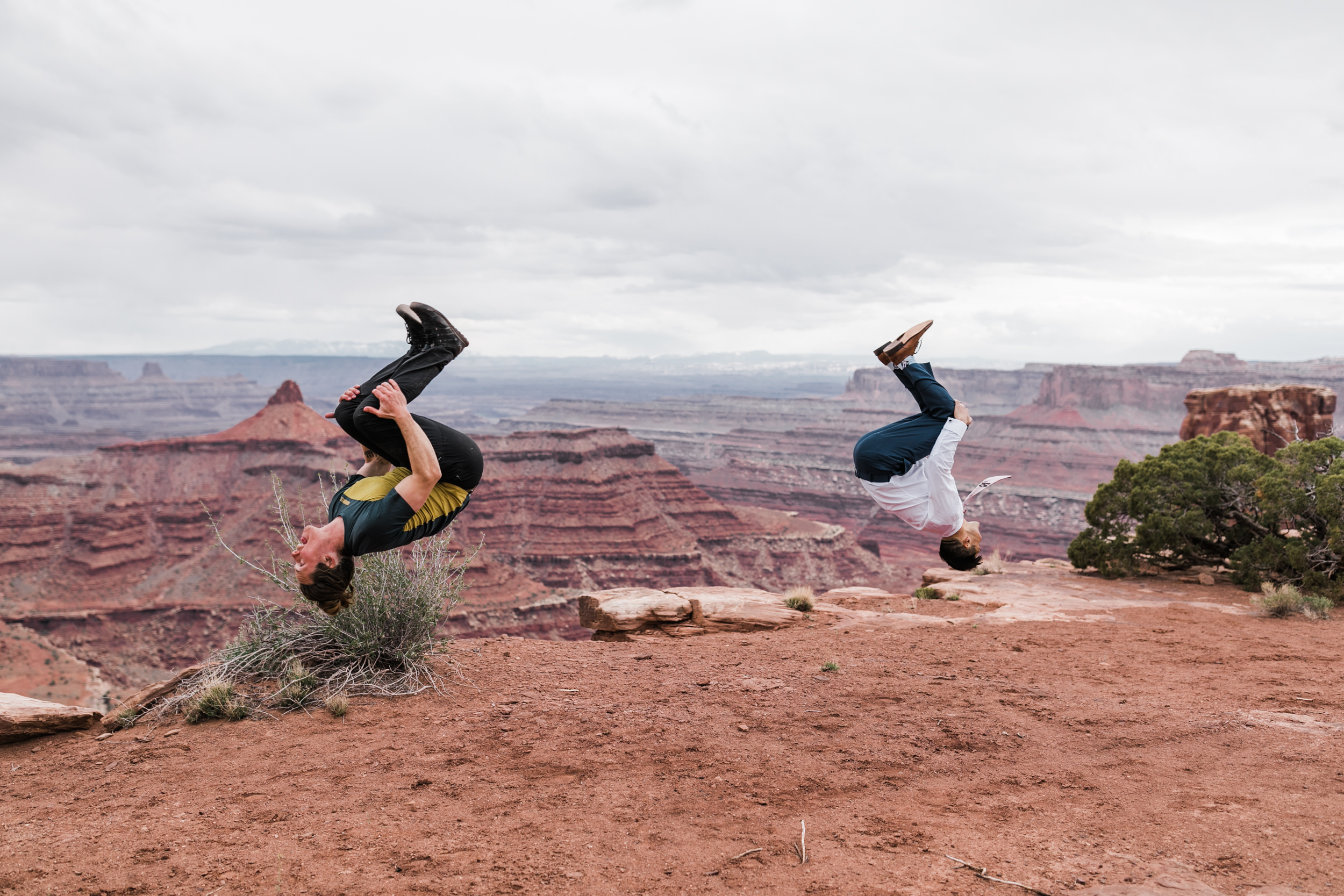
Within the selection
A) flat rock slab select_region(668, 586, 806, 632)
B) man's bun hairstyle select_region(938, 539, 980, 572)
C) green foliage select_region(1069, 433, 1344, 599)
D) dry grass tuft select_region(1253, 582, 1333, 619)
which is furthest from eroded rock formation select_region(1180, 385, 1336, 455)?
man's bun hairstyle select_region(938, 539, 980, 572)

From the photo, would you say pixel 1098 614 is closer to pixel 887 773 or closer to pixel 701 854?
pixel 887 773

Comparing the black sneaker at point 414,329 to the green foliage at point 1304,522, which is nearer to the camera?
the black sneaker at point 414,329

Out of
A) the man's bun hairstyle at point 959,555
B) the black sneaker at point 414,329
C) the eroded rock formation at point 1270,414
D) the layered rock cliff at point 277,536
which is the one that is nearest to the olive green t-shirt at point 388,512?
the black sneaker at point 414,329

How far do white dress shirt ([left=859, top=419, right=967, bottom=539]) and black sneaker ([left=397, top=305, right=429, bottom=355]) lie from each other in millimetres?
3517

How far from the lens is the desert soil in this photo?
14.1ft

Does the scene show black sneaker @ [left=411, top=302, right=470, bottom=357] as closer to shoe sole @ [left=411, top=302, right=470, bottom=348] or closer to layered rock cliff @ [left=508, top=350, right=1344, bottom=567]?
shoe sole @ [left=411, top=302, right=470, bottom=348]

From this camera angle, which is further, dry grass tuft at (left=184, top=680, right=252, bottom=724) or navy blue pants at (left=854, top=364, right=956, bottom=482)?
dry grass tuft at (left=184, top=680, right=252, bottom=724)

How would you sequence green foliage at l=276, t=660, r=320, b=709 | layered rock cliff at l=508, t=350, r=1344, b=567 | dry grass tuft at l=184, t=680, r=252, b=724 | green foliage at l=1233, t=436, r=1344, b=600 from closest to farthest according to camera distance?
dry grass tuft at l=184, t=680, r=252, b=724, green foliage at l=276, t=660, r=320, b=709, green foliage at l=1233, t=436, r=1344, b=600, layered rock cliff at l=508, t=350, r=1344, b=567

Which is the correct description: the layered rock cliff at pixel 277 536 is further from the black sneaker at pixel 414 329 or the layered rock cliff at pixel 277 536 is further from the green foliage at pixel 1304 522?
the black sneaker at pixel 414 329

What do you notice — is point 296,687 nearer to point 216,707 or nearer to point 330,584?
point 216,707

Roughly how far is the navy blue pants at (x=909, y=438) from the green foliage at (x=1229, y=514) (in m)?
13.1

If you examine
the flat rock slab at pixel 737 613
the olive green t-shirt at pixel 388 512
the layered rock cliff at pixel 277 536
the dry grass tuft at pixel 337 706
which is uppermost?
the olive green t-shirt at pixel 388 512

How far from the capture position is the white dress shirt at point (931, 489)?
653cm

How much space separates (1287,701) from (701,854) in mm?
6167
